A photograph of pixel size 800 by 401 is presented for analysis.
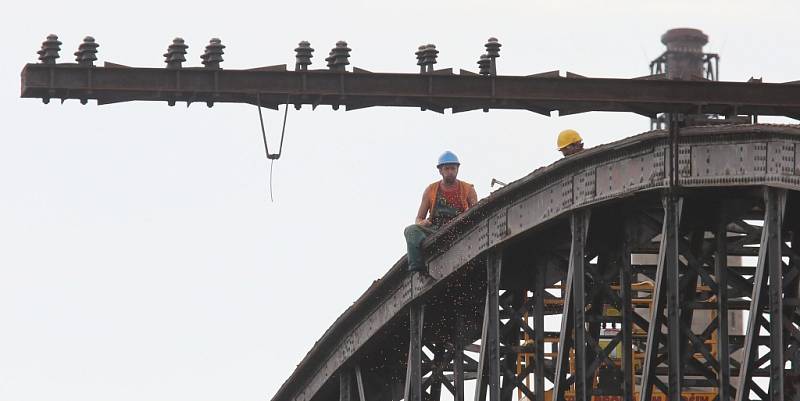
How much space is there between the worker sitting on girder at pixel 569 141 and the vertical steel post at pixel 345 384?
763 centimetres

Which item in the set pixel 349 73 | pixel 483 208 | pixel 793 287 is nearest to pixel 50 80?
pixel 349 73

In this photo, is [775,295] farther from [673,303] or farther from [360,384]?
[360,384]

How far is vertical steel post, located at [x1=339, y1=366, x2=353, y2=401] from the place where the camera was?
3173 centimetres

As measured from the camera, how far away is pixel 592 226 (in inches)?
928

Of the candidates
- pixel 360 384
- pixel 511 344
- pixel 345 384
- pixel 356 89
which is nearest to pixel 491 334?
pixel 511 344

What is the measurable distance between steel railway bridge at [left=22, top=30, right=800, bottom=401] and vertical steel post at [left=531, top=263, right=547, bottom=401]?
22 millimetres

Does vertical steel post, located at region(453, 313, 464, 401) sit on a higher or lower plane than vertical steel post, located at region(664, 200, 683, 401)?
lower

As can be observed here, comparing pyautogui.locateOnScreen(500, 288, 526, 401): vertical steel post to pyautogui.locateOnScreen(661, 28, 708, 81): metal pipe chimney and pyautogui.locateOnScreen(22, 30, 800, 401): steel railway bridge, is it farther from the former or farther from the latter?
pyautogui.locateOnScreen(661, 28, 708, 81): metal pipe chimney

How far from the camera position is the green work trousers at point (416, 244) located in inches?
1056

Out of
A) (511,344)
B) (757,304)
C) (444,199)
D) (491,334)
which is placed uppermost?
(444,199)

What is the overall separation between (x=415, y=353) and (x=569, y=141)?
417 centimetres

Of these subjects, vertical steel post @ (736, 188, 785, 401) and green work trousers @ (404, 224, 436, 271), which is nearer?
vertical steel post @ (736, 188, 785, 401)

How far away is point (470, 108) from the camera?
24.0 metres

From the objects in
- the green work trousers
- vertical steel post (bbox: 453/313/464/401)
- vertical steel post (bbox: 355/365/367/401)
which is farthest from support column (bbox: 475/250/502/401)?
vertical steel post (bbox: 355/365/367/401)
